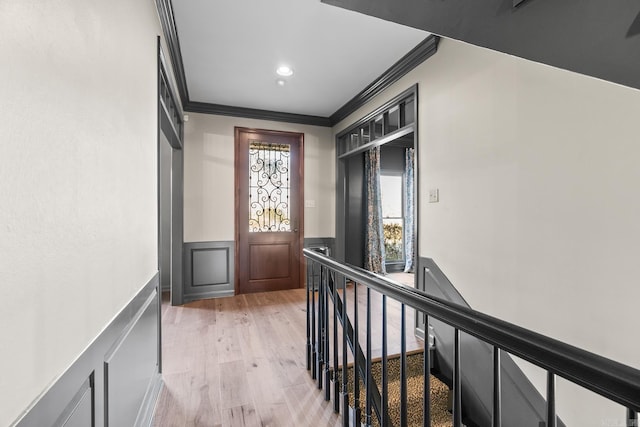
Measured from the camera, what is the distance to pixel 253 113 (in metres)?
4.12

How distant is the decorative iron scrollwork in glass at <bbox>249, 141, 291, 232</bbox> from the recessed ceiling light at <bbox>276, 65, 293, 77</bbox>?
1317 mm

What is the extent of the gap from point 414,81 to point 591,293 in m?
2.11

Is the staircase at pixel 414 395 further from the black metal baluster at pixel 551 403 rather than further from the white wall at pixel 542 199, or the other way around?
the black metal baluster at pixel 551 403

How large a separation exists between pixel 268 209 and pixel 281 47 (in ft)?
7.24

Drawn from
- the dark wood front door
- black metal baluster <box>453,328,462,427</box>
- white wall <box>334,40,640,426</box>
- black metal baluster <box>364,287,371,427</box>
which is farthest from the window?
black metal baluster <box>453,328,462,427</box>

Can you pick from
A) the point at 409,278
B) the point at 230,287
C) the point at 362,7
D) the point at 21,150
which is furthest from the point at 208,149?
the point at 409,278

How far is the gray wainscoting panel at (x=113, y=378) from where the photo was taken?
2.36ft

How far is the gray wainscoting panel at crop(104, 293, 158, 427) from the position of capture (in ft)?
3.63

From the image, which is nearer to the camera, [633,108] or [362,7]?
[633,108]

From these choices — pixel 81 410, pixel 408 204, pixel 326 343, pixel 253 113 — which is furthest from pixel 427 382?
pixel 408 204

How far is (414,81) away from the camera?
2760 millimetres

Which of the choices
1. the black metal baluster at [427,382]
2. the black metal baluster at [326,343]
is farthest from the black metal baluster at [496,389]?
the black metal baluster at [326,343]

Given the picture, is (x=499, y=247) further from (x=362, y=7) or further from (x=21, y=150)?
(x=21, y=150)

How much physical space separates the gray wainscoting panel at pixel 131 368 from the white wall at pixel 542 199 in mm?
2107
